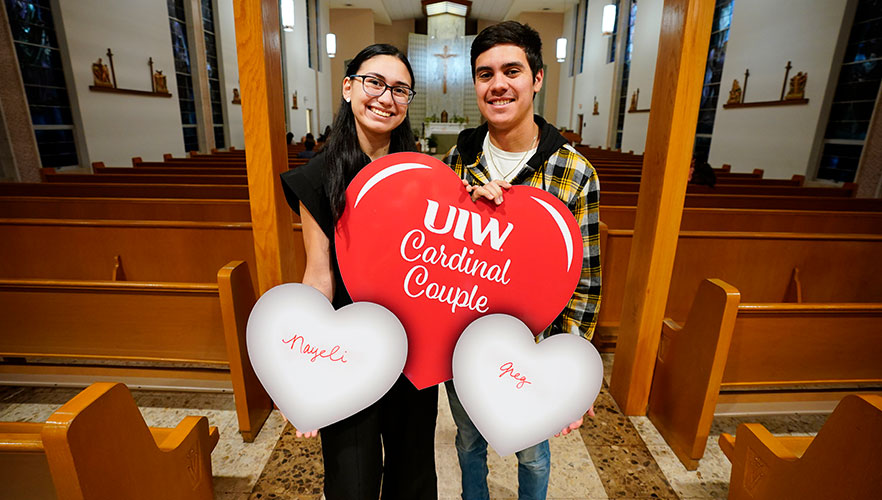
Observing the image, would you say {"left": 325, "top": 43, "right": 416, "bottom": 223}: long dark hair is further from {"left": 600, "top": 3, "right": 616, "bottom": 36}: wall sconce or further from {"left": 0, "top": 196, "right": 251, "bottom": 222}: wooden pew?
{"left": 600, "top": 3, "right": 616, "bottom": 36}: wall sconce

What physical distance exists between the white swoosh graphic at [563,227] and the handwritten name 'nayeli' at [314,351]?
518 millimetres

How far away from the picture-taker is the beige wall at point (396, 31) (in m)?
16.4

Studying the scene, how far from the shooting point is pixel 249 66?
1.42 meters

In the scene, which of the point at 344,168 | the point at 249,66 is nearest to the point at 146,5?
the point at 249,66

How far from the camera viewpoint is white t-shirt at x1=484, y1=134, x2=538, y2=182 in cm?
96

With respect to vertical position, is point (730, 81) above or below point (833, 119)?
above

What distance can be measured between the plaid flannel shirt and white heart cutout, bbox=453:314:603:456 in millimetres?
176

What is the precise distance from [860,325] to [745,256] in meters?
0.65

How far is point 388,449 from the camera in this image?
1052 millimetres

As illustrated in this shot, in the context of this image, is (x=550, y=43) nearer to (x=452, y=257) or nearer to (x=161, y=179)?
(x=161, y=179)

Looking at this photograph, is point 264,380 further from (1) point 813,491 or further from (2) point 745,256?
(2) point 745,256

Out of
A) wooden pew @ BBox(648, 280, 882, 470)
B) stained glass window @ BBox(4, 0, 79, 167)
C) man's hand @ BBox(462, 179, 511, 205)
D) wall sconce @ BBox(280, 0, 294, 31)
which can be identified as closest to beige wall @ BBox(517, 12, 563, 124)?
wall sconce @ BBox(280, 0, 294, 31)

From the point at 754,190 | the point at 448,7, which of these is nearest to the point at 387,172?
the point at 754,190

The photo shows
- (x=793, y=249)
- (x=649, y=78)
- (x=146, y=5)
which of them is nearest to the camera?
(x=793, y=249)
